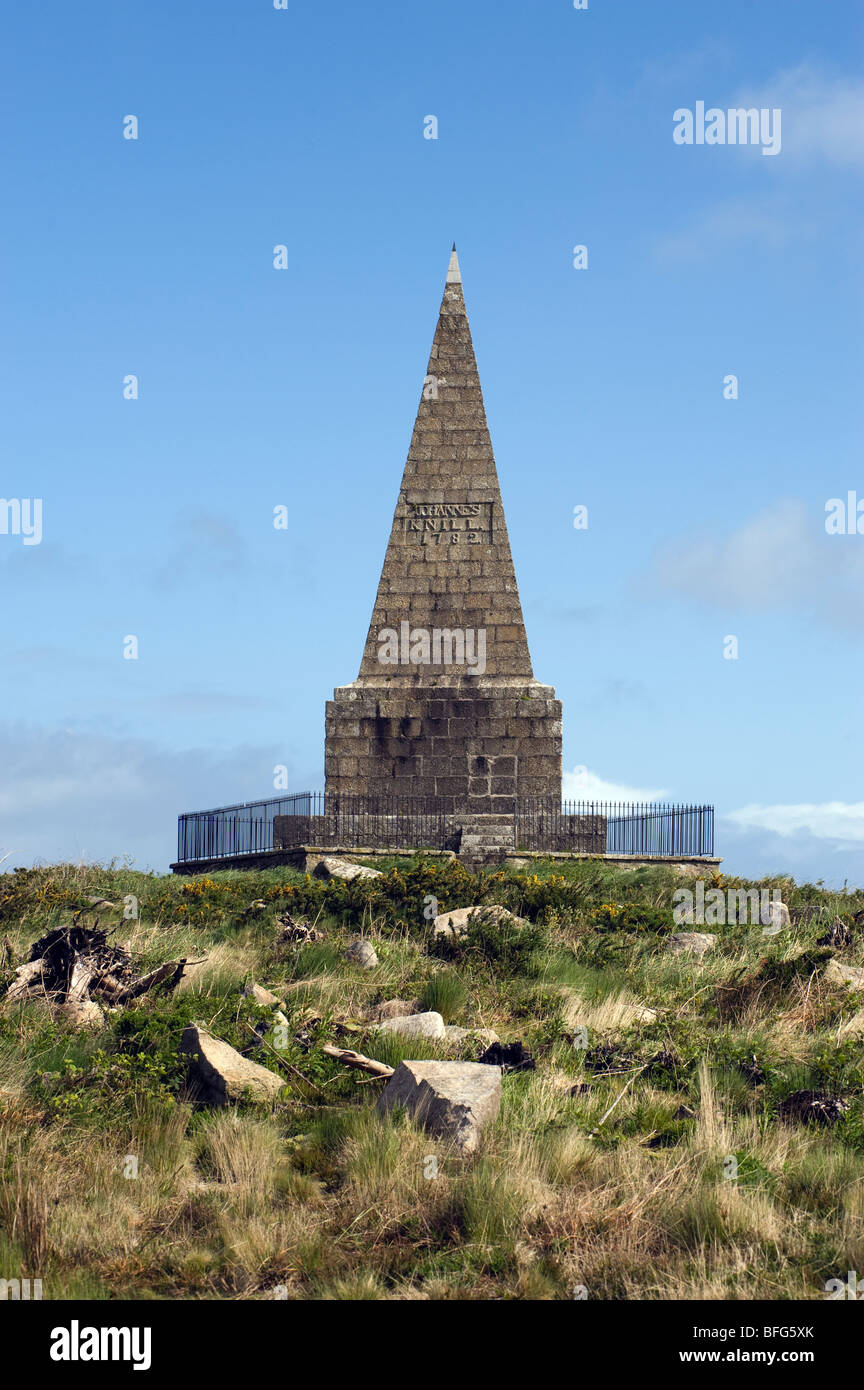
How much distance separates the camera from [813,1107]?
28.2 feet

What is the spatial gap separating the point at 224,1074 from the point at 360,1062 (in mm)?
958

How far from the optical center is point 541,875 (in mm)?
18641

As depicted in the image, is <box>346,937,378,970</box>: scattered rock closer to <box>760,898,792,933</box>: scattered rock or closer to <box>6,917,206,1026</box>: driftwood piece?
<box>6,917,206,1026</box>: driftwood piece

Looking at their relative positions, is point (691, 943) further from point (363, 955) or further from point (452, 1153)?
point (452, 1153)

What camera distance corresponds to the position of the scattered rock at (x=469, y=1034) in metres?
9.78

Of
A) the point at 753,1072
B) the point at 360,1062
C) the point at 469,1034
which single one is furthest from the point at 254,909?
the point at 753,1072

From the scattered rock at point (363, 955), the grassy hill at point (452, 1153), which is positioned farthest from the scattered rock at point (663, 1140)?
the scattered rock at point (363, 955)

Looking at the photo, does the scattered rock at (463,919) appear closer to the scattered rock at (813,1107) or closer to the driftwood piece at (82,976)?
the driftwood piece at (82,976)

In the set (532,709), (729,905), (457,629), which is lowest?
(729,905)

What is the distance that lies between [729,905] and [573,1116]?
8.53 metres

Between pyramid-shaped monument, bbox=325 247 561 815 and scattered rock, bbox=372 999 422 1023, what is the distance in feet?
38.0

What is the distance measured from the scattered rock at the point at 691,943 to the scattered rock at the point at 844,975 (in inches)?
64.9
